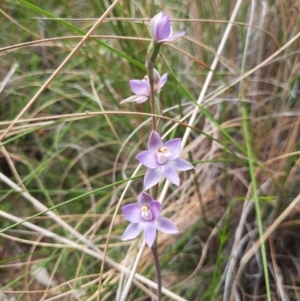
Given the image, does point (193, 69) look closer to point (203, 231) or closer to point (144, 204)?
point (203, 231)

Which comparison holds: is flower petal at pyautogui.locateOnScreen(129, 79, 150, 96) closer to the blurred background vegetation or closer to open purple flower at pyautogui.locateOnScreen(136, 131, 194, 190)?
open purple flower at pyautogui.locateOnScreen(136, 131, 194, 190)

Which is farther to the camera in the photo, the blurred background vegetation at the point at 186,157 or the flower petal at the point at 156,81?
the blurred background vegetation at the point at 186,157

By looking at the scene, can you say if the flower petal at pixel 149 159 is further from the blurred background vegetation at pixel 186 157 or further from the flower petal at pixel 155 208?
the blurred background vegetation at pixel 186 157

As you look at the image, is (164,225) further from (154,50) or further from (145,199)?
(154,50)

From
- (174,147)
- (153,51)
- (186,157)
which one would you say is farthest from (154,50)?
(186,157)

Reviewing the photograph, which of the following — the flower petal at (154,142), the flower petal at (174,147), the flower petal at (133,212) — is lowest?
the flower petal at (133,212)

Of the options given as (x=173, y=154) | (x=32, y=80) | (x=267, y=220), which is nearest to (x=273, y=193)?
(x=267, y=220)

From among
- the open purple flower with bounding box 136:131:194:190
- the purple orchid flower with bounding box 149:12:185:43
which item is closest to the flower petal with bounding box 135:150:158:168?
the open purple flower with bounding box 136:131:194:190

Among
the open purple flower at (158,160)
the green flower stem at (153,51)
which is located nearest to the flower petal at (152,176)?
the open purple flower at (158,160)
